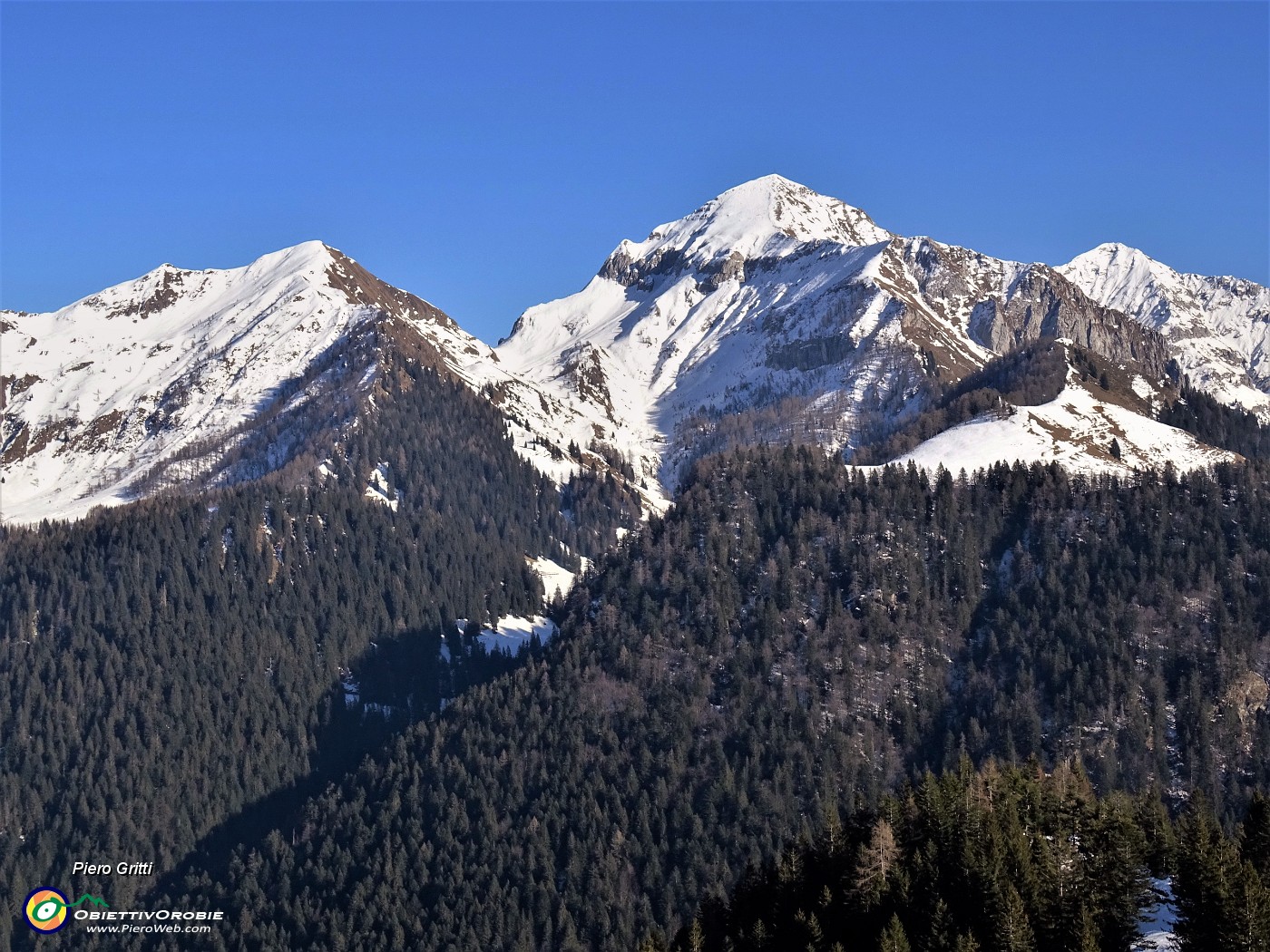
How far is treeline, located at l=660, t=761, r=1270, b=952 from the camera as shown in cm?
12119

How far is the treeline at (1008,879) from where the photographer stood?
121188 millimetres

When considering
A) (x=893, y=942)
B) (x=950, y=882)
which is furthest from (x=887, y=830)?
(x=893, y=942)

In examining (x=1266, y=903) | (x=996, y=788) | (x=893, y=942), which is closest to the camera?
(x=1266, y=903)

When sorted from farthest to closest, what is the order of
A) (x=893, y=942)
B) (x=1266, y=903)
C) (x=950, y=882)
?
(x=950, y=882)
(x=893, y=942)
(x=1266, y=903)

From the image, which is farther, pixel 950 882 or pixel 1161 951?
pixel 950 882

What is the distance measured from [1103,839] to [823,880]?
26530mm

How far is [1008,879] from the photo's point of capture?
427 feet

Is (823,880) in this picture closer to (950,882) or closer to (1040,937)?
(950,882)

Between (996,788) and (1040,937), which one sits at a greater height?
(996,788)

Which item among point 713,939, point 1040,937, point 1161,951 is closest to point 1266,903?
point 1161,951

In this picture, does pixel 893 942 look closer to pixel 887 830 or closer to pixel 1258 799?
pixel 887 830

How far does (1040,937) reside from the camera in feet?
414

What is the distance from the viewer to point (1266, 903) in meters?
117

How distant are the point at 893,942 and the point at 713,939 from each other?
33.8 meters
